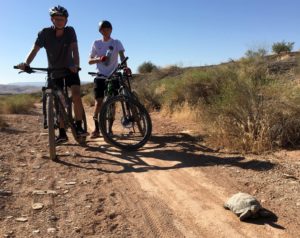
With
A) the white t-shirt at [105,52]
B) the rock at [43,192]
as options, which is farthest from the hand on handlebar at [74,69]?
the rock at [43,192]

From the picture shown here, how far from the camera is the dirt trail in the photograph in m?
3.36

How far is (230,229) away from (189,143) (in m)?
3.47

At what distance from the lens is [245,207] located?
140 inches

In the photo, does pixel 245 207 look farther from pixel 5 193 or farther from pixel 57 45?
pixel 57 45

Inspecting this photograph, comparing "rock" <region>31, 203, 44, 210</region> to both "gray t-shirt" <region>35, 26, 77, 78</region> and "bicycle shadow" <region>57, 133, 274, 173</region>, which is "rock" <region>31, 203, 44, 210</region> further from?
"gray t-shirt" <region>35, 26, 77, 78</region>

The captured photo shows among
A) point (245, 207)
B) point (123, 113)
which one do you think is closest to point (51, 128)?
point (123, 113)

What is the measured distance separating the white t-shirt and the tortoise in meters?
3.99

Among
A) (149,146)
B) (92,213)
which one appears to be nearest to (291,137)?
(149,146)

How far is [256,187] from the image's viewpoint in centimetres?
433

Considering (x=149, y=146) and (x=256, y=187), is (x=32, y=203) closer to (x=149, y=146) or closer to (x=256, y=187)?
(x=256, y=187)

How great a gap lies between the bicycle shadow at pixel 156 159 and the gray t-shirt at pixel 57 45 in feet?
4.52

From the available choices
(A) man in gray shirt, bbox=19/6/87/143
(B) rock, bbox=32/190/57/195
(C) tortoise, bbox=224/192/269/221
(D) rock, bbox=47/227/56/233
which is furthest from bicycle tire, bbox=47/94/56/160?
(C) tortoise, bbox=224/192/269/221

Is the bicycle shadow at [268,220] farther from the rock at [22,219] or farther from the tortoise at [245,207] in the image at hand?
the rock at [22,219]

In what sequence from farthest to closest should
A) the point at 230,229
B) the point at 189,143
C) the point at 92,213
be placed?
the point at 189,143, the point at 92,213, the point at 230,229
